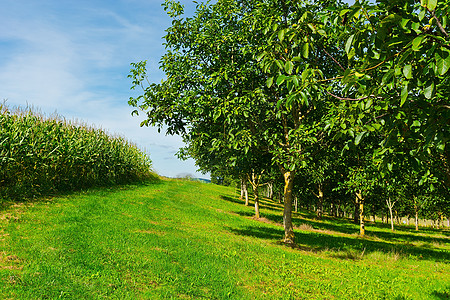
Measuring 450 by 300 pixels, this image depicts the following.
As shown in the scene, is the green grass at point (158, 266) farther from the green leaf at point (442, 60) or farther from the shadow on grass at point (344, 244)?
the green leaf at point (442, 60)

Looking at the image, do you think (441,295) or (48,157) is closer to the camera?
(441,295)

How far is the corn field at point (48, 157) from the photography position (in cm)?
1488

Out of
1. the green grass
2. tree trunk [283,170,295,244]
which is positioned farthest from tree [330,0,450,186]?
tree trunk [283,170,295,244]

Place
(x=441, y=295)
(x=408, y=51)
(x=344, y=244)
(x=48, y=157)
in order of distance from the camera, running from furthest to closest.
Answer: (x=344, y=244) < (x=48, y=157) < (x=441, y=295) < (x=408, y=51)

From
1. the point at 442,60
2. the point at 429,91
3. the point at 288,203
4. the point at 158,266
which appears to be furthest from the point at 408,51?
the point at 288,203

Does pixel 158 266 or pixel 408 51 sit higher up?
pixel 408 51

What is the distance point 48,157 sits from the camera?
54.1ft

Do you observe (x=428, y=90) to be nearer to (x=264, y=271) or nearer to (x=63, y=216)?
(x=264, y=271)

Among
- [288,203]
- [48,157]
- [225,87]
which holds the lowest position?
[288,203]

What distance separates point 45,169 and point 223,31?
12.5 meters

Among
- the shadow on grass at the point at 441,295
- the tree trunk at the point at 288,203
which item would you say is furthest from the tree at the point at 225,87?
the shadow on grass at the point at 441,295

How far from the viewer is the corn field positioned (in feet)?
48.8

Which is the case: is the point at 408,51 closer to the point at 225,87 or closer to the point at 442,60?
the point at 442,60

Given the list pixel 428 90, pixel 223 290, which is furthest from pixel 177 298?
pixel 428 90
